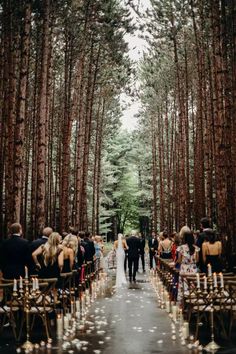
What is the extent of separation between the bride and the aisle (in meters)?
4.27

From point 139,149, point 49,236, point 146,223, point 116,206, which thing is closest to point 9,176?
point 49,236

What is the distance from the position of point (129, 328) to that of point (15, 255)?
2.67 m

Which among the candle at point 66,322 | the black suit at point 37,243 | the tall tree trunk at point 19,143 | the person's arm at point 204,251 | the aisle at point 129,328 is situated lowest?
the aisle at point 129,328

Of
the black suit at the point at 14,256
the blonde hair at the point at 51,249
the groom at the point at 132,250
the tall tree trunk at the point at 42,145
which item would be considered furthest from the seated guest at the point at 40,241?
the groom at the point at 132,250

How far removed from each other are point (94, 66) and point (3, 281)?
2344 centimetres

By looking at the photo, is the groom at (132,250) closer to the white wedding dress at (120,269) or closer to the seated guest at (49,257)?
the white wedding dress at (120,269)

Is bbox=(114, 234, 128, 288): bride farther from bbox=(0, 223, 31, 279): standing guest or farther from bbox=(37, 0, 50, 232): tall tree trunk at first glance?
bbox=(0, 223, 31, 279): standing guest

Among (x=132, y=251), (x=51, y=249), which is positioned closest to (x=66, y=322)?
(x=51, y=249)

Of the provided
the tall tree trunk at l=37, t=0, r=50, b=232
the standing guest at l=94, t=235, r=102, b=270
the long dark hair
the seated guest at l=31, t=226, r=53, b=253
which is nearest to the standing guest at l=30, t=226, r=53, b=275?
the seated guest at l=31, t=226, r=53, b=253

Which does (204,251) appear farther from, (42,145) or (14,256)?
(42,145)

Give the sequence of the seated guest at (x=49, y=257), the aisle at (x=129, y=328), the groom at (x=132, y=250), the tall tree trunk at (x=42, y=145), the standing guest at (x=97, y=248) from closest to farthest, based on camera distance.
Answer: the aisle at (x=129, y=328)
the seated guest at (x=49, y=257)
the tall tree trunk at (x=42, y=145)
the groom at (x=132, y=250)
the standing guest at (x=97, y=248)

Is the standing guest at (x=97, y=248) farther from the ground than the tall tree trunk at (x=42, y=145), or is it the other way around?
the tall tree trunk at (x=42, y=145)

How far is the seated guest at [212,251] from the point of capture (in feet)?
35.7

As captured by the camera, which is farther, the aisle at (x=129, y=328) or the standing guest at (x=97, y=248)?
the standing guest at (x=97, y=248)
